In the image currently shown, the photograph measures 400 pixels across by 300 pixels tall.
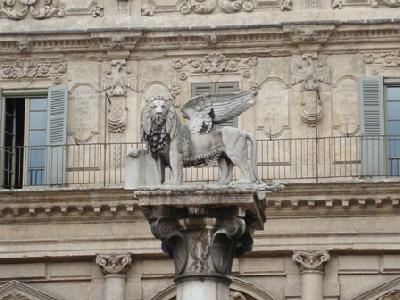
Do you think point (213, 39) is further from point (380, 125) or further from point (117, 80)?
point (380, 125)

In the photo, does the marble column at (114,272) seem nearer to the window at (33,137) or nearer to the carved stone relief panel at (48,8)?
the window at (33,137)

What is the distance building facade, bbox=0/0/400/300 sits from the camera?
36281 mm

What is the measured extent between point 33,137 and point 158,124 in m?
15.1

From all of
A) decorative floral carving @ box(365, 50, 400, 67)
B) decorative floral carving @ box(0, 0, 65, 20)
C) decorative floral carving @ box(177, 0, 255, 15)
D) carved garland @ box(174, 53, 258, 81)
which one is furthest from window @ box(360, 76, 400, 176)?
decorative floral carving @ box(0, 0, 65, 20)

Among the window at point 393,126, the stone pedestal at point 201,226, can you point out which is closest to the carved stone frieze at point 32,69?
the window at point 393,126

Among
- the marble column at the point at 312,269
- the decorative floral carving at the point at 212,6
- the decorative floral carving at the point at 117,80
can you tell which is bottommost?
the marble column at the point at 312,269

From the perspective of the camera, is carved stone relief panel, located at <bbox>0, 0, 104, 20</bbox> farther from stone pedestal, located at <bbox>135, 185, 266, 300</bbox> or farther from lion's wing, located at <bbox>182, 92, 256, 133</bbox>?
stone pedestal, located at <bbox>135, 185, 266, 300</bbox>

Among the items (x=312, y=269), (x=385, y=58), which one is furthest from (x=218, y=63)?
(x=312, y=269)

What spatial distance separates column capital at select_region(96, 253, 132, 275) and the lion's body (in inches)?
498

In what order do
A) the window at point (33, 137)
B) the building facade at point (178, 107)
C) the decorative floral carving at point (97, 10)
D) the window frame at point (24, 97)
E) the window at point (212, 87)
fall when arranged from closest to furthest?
the building facade at point (178, 107) → the window at point (33, 137) → the window at point (212, 87) → the window frame at point (24, 97) → the decorative floral carving at point (97, 10)

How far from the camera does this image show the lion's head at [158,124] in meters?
23.6

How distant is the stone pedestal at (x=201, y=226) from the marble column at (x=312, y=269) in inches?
501

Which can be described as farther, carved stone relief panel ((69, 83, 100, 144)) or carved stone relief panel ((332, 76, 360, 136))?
carved stone relief panel ((69, 83, 100, 144))

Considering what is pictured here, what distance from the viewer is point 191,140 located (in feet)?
79.2
